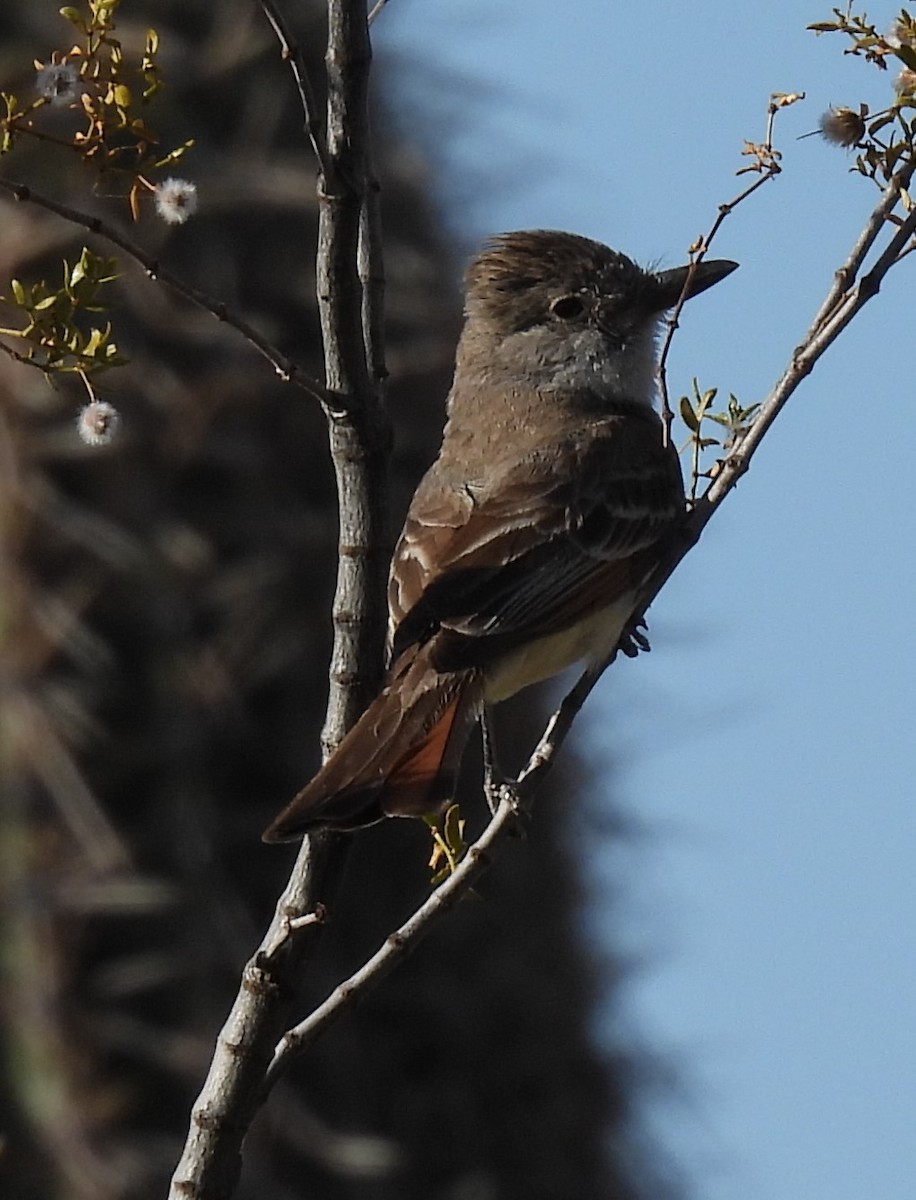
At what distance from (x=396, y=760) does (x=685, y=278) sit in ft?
5.49

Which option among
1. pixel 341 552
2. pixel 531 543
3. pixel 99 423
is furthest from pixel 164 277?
pixel 531 543

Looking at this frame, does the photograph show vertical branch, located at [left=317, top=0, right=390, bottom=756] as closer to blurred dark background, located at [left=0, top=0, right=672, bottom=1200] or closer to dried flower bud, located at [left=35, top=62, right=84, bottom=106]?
dried flower bud, located at [left=35, top=62, right=84, bottom=106]

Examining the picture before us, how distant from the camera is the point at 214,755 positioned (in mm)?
6457

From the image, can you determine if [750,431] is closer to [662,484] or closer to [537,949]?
[662,484]

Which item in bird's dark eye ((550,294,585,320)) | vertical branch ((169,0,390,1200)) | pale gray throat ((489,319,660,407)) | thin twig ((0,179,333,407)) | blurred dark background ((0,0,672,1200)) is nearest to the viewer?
thin twig ((0,179,333,407))

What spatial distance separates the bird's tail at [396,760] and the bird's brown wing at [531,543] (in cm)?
9

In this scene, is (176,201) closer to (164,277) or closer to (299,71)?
(164,277)

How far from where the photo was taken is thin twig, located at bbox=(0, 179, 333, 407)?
278 centimetres

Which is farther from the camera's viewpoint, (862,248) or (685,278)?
(685,278)

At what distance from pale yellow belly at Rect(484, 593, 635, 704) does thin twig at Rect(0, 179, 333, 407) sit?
3.74 ft

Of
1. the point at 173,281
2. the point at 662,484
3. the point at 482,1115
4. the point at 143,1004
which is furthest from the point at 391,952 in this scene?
the point at 482,1115

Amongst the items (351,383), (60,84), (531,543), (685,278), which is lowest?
(351,383)

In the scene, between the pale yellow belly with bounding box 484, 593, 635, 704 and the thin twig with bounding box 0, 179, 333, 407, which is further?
the pale yellow belly with bounding box 484, 593, 635, 704

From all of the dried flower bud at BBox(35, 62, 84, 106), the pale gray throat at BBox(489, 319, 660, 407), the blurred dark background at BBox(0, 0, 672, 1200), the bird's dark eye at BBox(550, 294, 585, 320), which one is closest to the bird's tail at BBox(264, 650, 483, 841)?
the dried flower bud at BBox(35, 62, 84, 106)
